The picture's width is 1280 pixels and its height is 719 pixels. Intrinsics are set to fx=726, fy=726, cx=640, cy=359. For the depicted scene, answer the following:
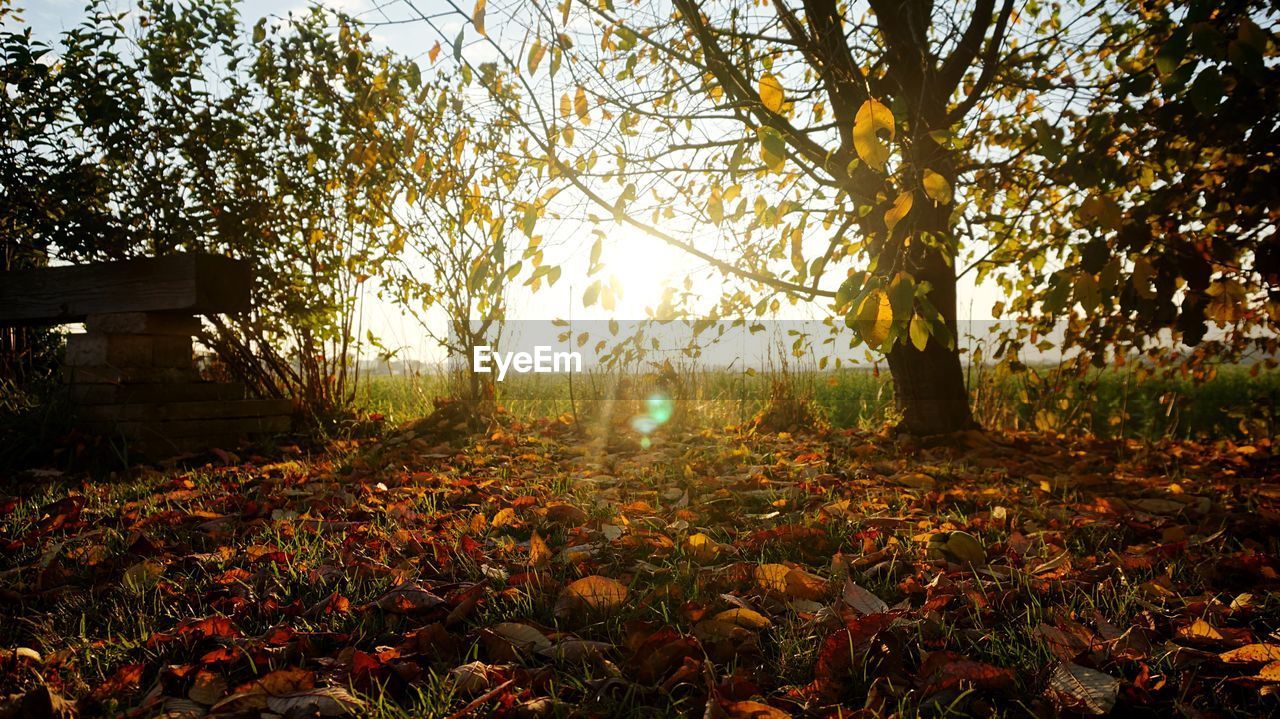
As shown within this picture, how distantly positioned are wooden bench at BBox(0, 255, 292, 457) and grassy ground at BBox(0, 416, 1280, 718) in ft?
2.62

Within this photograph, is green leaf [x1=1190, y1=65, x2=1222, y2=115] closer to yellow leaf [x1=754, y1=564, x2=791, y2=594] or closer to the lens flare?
yellow leaf [x1=754, y1=564, x2=791, y2=594]

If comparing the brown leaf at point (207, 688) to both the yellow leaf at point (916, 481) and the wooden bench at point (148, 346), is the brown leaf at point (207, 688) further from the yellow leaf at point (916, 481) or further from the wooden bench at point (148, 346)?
the wooden bench at point (148, 346)

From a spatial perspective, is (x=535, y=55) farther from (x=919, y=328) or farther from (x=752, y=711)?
(x=752, y=711)

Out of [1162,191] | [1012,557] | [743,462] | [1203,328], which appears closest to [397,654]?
[1012,557]

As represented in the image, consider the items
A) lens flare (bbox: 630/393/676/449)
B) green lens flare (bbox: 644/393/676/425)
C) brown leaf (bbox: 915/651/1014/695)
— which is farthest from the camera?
green lens flare (bbox: 644/393/676/425)

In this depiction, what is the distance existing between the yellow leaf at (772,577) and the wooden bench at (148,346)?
325 centimetres

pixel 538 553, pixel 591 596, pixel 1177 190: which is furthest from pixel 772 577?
pixel 1177 190

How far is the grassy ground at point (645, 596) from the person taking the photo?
48.1 inches

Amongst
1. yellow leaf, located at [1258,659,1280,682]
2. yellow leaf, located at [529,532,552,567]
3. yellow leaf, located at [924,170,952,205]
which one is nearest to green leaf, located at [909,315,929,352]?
yellow leaf, located at [924,170,952,205]

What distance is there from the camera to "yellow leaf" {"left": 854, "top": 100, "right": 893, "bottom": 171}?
4.71 ft

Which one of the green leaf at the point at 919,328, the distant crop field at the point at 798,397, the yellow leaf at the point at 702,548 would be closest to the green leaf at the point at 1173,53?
the green leaf at the point at 919,328

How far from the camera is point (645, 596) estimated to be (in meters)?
1.58

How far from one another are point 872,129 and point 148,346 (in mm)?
3944

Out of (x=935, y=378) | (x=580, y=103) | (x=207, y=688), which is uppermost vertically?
(x=580, y=103)
